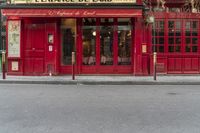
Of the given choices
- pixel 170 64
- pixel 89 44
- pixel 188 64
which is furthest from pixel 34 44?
pixel 188 64

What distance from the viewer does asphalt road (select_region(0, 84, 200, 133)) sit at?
359 inches

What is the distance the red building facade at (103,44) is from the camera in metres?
22.1

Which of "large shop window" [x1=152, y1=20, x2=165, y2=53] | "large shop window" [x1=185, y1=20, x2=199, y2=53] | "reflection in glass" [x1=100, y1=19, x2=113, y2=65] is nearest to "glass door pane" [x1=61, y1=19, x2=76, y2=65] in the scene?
"reflection in glass" [x1=100, y1=19, x2=113, y2=65]

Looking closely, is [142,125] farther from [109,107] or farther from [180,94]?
[180,94]

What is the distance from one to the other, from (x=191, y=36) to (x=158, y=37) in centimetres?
166

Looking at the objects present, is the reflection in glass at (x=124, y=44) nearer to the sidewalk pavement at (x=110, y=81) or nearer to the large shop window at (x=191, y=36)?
the sidewalk pavement at (x=110, y=81)

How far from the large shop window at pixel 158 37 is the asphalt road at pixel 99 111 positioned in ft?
22.3

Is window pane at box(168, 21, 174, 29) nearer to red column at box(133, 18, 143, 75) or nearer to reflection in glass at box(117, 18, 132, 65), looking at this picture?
red column at box(133, 18, 143, 75)

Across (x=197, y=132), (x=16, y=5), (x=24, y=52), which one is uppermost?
(x=16, y=5)

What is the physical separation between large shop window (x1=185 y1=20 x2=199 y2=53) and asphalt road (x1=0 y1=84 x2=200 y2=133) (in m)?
7.05

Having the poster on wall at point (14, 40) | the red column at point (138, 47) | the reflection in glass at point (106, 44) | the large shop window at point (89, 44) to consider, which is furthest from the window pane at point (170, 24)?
the poster on wall at point (14, 40)

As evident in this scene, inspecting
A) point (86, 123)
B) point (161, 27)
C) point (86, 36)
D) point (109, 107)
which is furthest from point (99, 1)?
point (86, 123)

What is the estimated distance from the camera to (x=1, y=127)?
9148 millimetres

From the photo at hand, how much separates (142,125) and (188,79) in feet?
38.0
